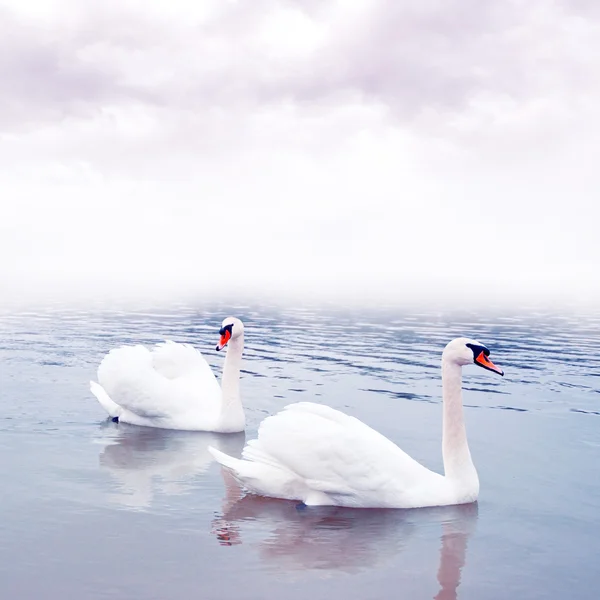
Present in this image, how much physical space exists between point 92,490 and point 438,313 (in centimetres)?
4080

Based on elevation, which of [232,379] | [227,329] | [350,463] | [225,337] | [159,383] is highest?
[227,329]

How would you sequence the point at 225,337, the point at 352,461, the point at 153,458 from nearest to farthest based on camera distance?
the point at 352,461 < the point at 153,458 < the point at 225,337

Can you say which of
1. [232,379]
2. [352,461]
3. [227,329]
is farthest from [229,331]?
[352,461]

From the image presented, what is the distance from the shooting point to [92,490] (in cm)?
1080

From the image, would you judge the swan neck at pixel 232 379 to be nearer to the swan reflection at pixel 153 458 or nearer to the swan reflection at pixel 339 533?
the swan reflection at pixel 153 458

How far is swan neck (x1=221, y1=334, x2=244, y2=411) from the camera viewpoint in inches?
566

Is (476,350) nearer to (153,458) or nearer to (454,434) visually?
(454,434)

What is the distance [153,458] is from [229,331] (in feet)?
8.59

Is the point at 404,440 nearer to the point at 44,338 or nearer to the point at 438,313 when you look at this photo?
the point at 44,338

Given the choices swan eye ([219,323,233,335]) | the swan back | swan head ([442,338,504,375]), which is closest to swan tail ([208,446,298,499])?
swan head ([442,338,504,375])

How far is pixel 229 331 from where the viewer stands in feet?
47.1

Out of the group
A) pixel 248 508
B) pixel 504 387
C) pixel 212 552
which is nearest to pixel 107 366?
pixel 248 508

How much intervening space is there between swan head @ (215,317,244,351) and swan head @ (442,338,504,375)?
14.6 feet

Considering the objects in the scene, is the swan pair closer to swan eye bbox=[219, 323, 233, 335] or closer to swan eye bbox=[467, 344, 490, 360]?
swan eye bbox=[467, 344, 490, 360]
